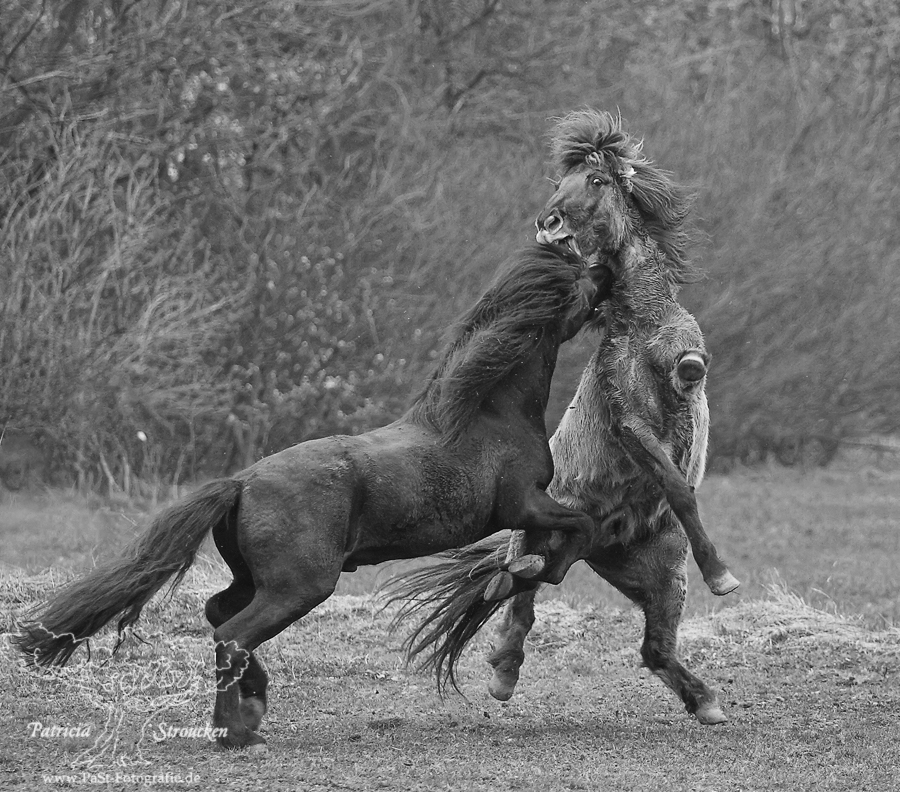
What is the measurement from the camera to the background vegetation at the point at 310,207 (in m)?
11.8

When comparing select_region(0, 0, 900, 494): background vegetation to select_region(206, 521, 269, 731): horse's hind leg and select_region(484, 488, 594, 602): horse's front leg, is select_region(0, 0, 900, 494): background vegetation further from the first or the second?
select_region(484, 488, 594, 602): horse's front leg

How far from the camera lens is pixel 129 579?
486cm

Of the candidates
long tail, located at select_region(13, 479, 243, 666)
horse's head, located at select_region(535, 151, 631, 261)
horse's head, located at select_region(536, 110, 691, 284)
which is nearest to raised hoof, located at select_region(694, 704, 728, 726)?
horse's head, located at select_region(536, 110, 691, 284)

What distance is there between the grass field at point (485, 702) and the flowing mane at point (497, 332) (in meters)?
1.31

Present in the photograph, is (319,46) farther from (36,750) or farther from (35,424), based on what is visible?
(36,750)

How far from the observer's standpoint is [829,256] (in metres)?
18.5

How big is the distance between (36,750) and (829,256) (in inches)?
606

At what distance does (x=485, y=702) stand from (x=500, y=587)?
1023 millimetres

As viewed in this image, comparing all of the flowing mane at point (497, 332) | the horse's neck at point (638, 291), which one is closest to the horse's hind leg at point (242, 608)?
the flowing mane at point (497, 332)

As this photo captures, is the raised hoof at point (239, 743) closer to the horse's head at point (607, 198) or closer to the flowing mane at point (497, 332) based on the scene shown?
the flowing mane at point (497, 332)

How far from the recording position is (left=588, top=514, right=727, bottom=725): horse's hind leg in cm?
588

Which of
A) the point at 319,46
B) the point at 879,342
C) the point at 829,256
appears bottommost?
the point at 879,342

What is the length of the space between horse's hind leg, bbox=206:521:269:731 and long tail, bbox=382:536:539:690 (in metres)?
0.77

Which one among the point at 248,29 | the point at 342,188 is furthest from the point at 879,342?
the point at 248,29
